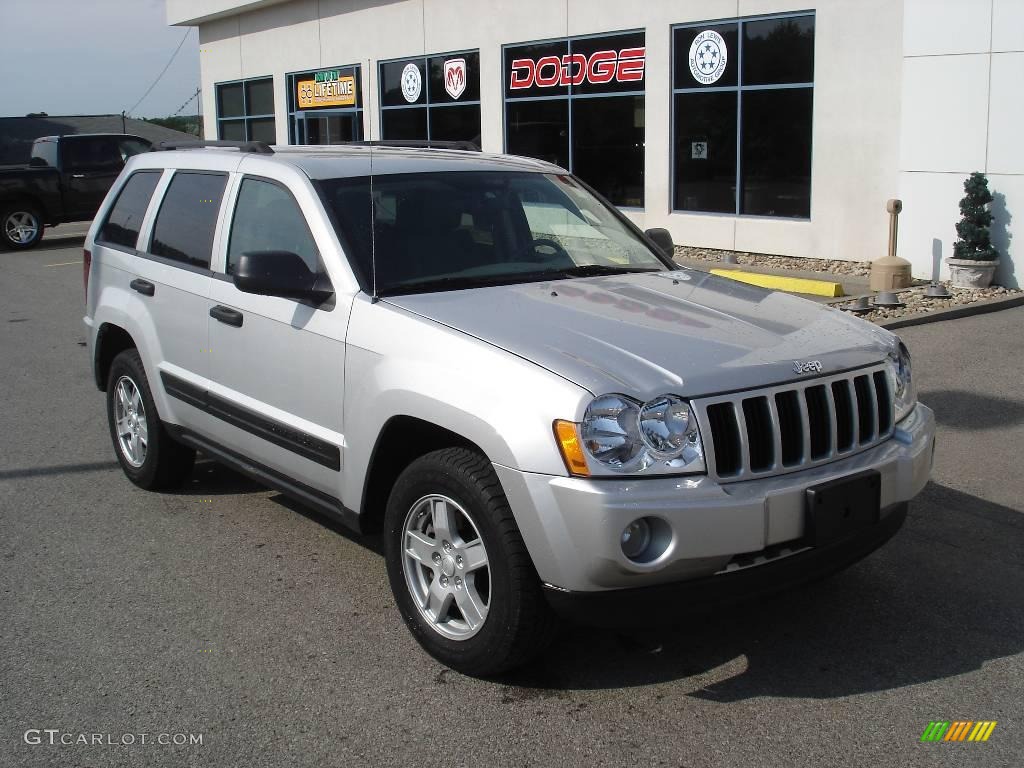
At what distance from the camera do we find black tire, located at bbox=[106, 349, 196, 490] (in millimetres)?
5953

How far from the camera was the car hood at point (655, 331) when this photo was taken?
3.66 meters

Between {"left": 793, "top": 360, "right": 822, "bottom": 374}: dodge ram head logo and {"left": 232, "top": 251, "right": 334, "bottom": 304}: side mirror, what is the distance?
6.06 ft

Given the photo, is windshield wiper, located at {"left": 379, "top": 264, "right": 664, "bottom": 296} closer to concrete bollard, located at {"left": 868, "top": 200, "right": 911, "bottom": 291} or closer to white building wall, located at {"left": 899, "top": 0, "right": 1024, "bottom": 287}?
concrete bollard, located at {"left": 868, "top": 200, "right": 911, "bottom": 291}

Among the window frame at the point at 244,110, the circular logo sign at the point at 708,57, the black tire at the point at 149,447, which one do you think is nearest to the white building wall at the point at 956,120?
the circular logo sign at the point at 708,57

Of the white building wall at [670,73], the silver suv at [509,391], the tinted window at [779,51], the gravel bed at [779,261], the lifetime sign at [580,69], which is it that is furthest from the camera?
the lifetime sign at [580,69]

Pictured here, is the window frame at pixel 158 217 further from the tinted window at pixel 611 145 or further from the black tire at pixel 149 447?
the tinted window at pixel 611 145

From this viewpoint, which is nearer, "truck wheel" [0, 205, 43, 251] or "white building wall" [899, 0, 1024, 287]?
"white building wall" [899, 0, 1024, 287]

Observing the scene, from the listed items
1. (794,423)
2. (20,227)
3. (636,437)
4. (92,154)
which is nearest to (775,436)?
(794,423)

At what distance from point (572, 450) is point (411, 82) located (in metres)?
19.0

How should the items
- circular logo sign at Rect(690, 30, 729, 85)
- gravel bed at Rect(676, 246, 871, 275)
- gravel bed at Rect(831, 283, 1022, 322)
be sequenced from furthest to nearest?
circular logo sign at Rect(690, 30, 729, 85) → gravel bed at Rect(676, 246, 871, 275) → gravel bed at Rect(831, 283, 1022, 322)

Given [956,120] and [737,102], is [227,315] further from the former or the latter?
[737,102]

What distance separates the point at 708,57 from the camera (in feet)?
51.3

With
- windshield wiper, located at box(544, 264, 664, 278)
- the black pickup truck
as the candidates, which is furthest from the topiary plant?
the black pickup truck

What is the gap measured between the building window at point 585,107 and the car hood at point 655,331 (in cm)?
1263
